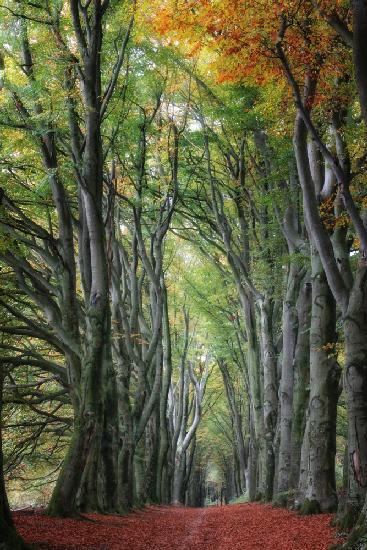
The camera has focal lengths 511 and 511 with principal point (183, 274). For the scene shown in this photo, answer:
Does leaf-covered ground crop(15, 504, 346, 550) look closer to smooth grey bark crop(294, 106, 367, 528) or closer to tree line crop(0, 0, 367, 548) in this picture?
tree line crop(0, 0, 367, 548)

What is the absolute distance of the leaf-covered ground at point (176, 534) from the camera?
21.2ft

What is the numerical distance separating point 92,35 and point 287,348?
9152 millimetres

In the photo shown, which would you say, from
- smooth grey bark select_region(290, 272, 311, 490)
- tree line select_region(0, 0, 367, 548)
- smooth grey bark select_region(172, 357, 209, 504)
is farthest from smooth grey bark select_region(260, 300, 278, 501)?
smooth grey bark select_region(172, 357, 209, 504)

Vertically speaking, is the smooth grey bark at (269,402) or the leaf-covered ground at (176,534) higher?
the smooth grey bark at (269,402)

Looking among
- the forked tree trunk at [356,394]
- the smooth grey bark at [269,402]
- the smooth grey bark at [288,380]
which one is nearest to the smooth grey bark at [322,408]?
the forked tree trunk at [356,394]

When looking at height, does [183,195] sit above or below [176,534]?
above

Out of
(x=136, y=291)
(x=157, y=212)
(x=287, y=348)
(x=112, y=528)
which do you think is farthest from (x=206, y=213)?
(x=112, y=528)

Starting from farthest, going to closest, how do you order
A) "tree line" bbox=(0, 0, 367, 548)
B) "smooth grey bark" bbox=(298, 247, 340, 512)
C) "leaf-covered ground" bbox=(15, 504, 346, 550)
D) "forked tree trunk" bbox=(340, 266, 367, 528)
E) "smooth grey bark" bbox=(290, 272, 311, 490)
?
"smooth grey bark" bbox=(290, 272, 311, 490) < "smooth grey bark" bbox=(298, 247, 340, 512) < "tree line" bbox=(0, 0, 367, 548) < "forked tree trunk" bbox=(340, 266, 367, 528) < "leaf-covered ground" bbox=(15, 504, 346, 550)

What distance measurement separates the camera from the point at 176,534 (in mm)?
9500

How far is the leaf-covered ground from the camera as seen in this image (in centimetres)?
647

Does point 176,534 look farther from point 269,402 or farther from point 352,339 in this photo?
point 269,402

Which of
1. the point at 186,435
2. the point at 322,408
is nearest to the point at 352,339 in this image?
the point at 322,408

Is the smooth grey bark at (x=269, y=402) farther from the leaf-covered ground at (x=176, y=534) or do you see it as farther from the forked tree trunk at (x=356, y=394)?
the forked tree trunk at (x=356, y=394)

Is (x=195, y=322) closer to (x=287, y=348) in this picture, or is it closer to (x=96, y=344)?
(x=287, y=348)
